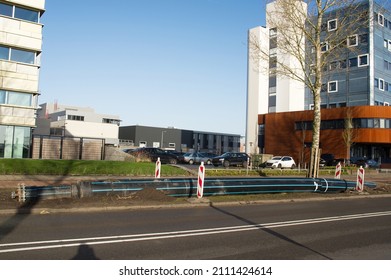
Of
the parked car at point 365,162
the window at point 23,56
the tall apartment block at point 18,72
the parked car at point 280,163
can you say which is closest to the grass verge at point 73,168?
the tall apartment block at point 18,72

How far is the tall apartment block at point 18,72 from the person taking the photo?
2625 cm

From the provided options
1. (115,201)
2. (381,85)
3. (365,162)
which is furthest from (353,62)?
(115,201)

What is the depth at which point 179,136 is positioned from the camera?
105m

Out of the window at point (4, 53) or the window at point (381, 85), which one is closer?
the window at point (4, 53)

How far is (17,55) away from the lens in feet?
88.5

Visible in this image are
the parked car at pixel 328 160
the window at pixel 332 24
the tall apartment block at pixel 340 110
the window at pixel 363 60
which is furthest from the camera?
the window at pixel 363 60

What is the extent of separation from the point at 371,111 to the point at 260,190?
1589 inches

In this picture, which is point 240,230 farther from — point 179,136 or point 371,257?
point 179,136

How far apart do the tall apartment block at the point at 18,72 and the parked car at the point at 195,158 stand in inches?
721

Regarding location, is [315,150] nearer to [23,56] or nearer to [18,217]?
[18,217]

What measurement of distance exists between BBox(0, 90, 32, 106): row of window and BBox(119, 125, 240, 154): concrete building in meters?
62.7

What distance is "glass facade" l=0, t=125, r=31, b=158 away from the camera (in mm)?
26191

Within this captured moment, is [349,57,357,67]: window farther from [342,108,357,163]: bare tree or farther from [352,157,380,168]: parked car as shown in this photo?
[352,157,380,168]: parked car

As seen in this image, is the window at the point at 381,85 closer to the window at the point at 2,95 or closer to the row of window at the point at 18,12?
the row of window at the point at 18,12
